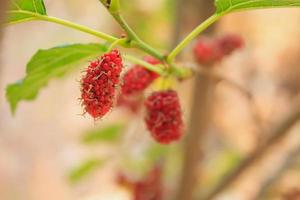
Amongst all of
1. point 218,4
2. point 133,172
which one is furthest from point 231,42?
point 133,172

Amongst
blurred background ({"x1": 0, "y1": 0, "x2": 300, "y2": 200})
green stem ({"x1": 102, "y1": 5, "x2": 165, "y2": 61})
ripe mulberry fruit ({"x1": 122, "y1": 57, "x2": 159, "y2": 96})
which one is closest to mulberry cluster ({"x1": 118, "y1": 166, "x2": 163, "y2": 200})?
blurred background ({"x1": 0, "y1": 0, "x2": 300, "y2": 200})

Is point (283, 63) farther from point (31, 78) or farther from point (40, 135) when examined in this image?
point (31, 78)

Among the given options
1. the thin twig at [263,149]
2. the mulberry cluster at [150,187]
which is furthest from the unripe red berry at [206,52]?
the mulberry cluster at [150,187]

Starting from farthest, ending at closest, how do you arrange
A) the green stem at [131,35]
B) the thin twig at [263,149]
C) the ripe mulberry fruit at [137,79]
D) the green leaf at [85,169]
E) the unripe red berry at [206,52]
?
the green leaf at [85,169] → the thin twig at [263,149] → the unripe red berry at [206,52] → the ripe mulberry fruit at [137,79] → the green stem at [131,35]

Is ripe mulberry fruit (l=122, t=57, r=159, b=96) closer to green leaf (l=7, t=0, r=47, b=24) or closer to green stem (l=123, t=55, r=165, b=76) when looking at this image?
green stem (l=123, t=55, r=165, b=76)

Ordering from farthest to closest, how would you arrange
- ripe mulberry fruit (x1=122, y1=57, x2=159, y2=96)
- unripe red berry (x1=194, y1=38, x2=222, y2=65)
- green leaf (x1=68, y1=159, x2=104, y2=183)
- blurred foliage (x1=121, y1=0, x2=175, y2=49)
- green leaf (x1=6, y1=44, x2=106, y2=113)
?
blurred foliage (x1=121, y1=0, x2=175, y2=49) → green leaf (x1=68, y1=159, x2=104, y2=183) → unripe red berry (x1=194, y1=38, x2=222, y2=65) → ripe mulberry fruit (x1=122, y1=57, x2=159, y2=96) → green leaf (x1=6, y1=44, x2=106, y2=113)

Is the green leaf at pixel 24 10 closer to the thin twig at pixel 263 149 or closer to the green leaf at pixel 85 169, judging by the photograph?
the thin twig at pixel 263 149

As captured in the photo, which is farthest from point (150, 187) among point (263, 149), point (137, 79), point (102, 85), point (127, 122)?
point (102, 85)

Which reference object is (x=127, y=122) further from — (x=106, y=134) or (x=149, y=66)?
(x=149, y=66)
